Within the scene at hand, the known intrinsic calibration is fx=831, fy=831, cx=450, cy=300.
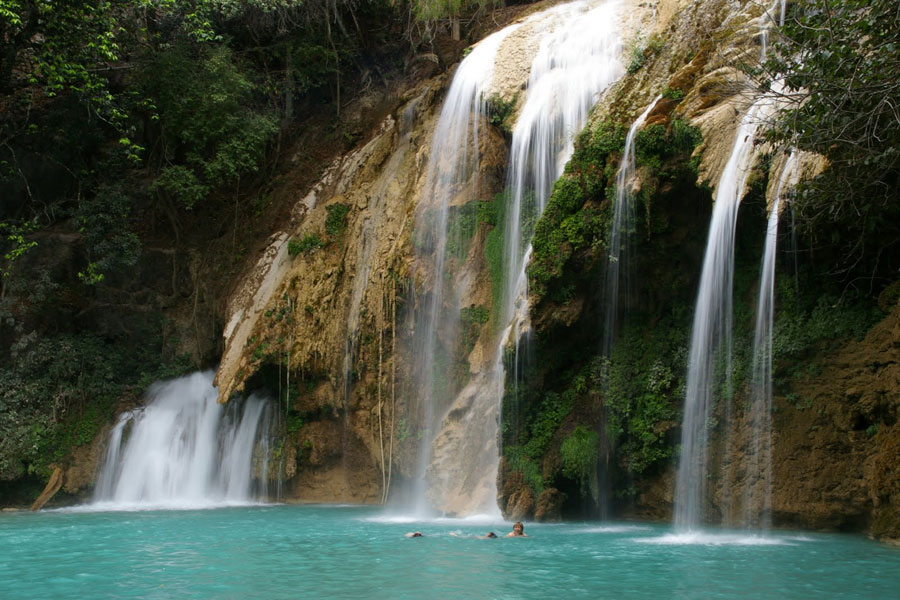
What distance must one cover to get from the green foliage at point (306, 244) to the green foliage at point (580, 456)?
356 inches

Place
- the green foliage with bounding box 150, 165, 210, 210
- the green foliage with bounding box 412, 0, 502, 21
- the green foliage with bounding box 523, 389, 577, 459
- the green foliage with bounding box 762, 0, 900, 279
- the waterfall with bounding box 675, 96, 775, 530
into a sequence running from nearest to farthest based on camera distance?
the green foliage with bounding box 762, 0, 900, 279 < the waterfall with bounding box 675, 96, 775, 530 < the green foliage with bounding box 523, 389, 577, 459 < the green foliage with bounding box 150, 165, 210, 210 < the green foliage with bounding box 412, 0, 502, 21

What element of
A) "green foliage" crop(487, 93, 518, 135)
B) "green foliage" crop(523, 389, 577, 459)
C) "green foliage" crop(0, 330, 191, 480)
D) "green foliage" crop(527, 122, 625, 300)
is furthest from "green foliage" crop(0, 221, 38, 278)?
"green foliage" crop(523, 389, 577, 459)

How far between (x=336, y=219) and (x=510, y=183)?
17.6ft

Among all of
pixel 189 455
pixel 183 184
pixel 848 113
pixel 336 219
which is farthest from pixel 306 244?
pixel 848 113

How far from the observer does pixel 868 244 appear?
1231 cm

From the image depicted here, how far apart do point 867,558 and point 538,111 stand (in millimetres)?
10802

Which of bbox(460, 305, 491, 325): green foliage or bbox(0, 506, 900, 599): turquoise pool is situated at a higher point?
bbox(460, 305, 491, 325): green foliage

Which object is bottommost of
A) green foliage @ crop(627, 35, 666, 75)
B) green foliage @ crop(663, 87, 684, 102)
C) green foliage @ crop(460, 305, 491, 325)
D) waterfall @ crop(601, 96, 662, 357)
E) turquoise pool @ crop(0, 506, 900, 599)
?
turquoise pool @ crop(0, 506, 900, 599)

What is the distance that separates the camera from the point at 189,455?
20547 mm

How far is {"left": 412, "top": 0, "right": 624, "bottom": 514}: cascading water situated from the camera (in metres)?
16.5

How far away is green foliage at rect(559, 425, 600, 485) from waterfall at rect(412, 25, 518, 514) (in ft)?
12.0

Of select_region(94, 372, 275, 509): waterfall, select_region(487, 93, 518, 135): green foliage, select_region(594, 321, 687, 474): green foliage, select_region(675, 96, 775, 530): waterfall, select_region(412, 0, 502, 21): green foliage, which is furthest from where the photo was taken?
select_region(412, 0, 502, 21): green foliage

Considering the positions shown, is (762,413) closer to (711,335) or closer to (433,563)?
(711,335)

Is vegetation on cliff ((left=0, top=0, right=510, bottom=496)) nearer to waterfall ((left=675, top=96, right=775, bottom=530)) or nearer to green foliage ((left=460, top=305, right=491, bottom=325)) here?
green foliage ((left=460, top=305, right=491, bottom=325))
